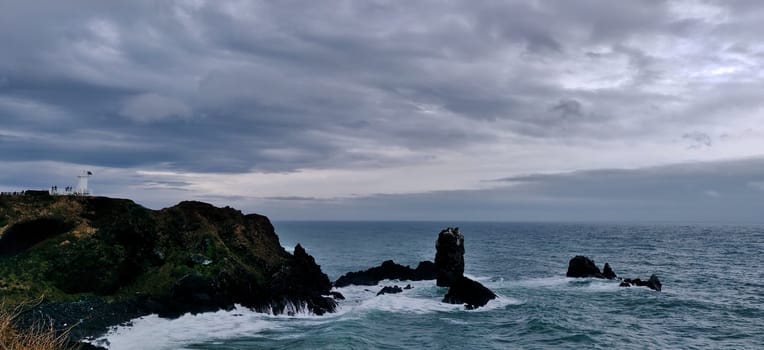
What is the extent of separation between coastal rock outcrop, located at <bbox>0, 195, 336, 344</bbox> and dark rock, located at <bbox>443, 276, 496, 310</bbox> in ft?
41.8

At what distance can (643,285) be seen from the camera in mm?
60844

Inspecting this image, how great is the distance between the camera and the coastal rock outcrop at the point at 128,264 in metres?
37.2

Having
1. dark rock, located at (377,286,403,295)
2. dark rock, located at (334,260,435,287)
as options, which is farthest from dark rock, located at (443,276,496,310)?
dark rock, located at (334,260,435,287)

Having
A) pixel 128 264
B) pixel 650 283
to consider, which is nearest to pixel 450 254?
pixel 650 283

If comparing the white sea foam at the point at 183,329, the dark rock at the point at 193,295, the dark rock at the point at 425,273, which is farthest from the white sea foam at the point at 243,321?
the dark rock at the point at 425,273

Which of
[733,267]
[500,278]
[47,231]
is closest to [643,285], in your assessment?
[500,278]

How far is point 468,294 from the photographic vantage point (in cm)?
5016

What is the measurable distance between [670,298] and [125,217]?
187 ft

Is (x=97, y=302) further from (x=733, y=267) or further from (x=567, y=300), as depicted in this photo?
(x=733, y=267)

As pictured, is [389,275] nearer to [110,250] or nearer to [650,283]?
[650,283]

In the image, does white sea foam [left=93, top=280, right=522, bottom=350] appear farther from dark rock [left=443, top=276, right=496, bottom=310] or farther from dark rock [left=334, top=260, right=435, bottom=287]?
dark rock [left=334, top=260, right=435, bottom=287]

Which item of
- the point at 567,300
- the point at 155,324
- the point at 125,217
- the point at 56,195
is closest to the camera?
the point at 155,324

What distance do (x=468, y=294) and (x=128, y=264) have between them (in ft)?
107

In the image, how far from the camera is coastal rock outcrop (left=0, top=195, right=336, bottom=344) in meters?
37.2
